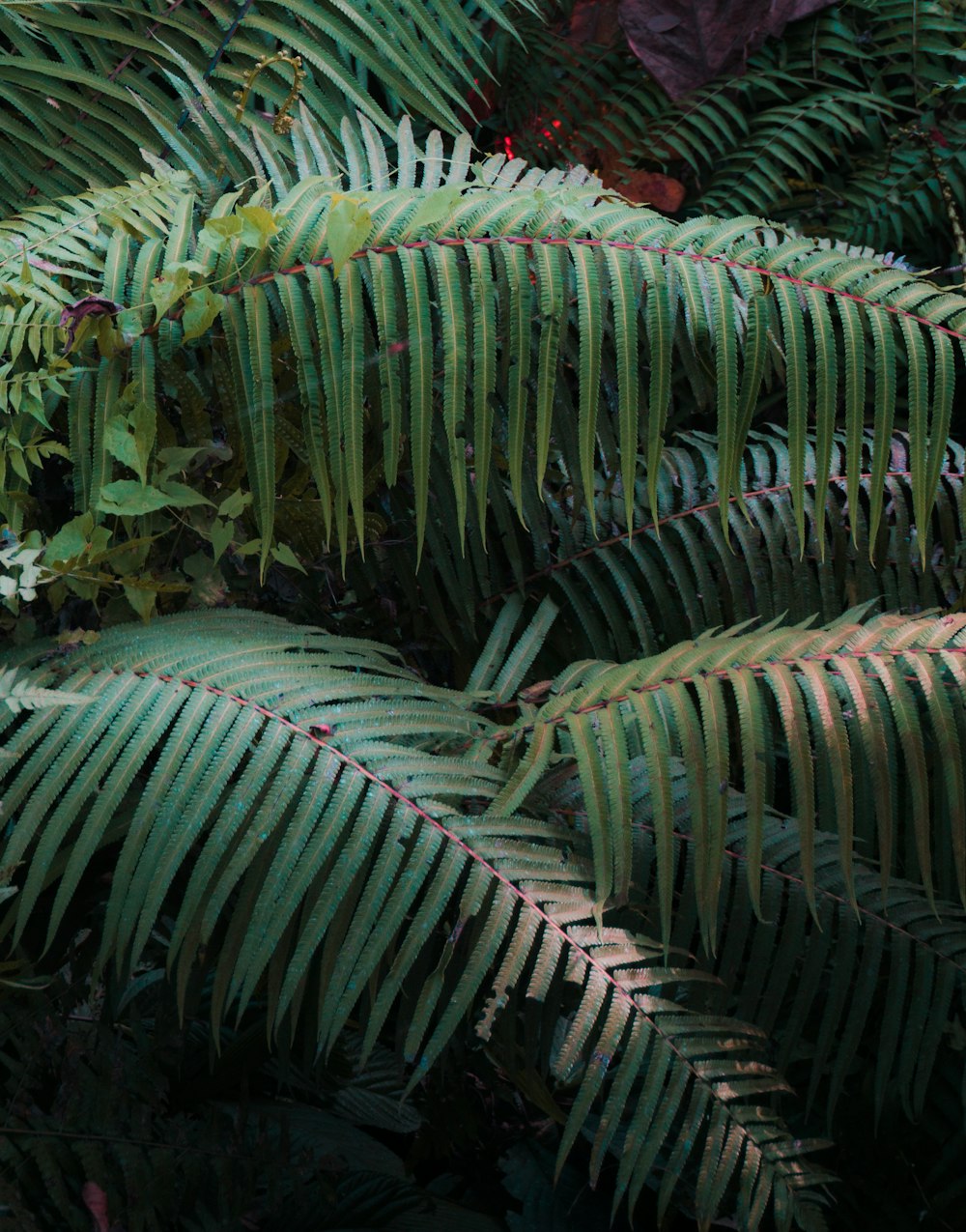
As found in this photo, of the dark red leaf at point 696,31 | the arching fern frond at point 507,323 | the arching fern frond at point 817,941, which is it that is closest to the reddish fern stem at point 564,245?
the arching fern frond at point 507,323

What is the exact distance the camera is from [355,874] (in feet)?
3.01

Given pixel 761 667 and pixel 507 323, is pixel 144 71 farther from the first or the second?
pixel 761 667

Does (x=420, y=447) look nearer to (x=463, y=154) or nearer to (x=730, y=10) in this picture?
(x=463, y=154)

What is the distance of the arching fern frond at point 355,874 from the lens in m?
0.86

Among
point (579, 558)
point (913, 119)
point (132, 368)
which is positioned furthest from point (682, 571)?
point (913, 119)

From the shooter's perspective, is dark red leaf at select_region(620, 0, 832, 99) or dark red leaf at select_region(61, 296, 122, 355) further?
dark red leaf at select_region(620, 0, 832, 99)

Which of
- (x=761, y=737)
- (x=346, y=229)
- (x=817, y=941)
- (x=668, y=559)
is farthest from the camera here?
(x=668, y=559)

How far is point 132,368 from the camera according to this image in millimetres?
1074

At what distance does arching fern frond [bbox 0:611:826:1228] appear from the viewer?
0.86 meters

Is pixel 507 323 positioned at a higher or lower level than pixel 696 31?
lower

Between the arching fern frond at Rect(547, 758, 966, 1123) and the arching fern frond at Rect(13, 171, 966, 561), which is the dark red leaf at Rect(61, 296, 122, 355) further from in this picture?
the arching fern frond at Rect(547, 758, 966, 1123)

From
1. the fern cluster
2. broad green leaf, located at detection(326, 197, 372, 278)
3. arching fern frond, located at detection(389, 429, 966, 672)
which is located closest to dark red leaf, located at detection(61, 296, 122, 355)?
the fern cluster

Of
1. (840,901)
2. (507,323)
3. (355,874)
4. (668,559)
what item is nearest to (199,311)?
(507,323)

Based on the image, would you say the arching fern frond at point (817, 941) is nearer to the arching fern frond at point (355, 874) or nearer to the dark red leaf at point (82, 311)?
the arching fern frond at point (355, 874)
